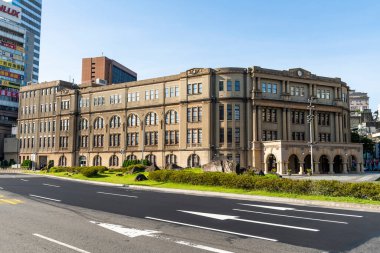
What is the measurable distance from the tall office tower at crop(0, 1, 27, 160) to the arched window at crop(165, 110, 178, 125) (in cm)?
5497

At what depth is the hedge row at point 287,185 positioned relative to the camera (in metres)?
18.1

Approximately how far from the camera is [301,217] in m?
13.3

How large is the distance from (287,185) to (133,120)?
47.5m

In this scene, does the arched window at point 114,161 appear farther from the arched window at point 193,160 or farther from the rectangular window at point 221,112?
the rectangular window at point 221,112

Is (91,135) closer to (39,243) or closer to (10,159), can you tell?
(10,159)

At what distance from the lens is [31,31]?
12225cm

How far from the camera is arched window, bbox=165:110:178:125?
60281 millimetres

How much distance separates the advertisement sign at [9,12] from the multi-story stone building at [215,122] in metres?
44.6

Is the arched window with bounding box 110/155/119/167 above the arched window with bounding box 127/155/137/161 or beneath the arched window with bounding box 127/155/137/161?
beneath

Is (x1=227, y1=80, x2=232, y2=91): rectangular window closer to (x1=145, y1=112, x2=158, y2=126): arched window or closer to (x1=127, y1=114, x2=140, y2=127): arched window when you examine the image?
(x1=145, y1=112, x2=158, y2=126): arched window

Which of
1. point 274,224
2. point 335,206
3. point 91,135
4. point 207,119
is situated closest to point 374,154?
point 207,119

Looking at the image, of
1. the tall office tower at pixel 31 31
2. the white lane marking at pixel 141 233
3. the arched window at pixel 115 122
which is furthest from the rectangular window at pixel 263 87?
the tall office tower at pixel 31 31

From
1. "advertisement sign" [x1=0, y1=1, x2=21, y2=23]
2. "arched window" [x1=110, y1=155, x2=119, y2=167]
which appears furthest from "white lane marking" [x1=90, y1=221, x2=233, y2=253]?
"advertisement sign" [x1=0, y1=1, x2=21, y2=23]

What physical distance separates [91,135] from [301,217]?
204 feet
